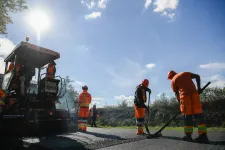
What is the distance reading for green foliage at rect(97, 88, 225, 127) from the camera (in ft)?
26.0

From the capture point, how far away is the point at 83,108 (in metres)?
7.83

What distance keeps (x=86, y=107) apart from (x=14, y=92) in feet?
9.52

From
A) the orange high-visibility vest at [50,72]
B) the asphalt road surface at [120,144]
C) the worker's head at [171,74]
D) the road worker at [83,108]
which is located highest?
the orange high-visibility vest at [50,72]

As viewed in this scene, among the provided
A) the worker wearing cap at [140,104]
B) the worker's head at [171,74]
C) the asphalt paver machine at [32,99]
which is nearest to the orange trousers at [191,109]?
the worker's head at [171,74]

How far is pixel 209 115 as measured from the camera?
26.5ft

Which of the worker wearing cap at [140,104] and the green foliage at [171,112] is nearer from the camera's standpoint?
the worker wearing cap at [140,104]

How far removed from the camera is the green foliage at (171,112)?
26.0 ft

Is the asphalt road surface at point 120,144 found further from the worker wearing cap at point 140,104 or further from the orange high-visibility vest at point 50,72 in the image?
the orange high-visibility vest at point 50,72

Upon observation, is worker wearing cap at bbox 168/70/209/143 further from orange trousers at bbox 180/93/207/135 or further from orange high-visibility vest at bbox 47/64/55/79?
orange high-visibility vest at bbox 47/64/55/79

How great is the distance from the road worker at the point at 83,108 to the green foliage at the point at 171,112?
401 centimetres

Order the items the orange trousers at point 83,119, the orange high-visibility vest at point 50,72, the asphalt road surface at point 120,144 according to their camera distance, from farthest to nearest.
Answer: the orange trousers at point 83,119 < the orange high-visibility vest at point 50,72 < the asphalt road surface at point 120,144

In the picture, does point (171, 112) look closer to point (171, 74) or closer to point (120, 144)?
point (171, 74)

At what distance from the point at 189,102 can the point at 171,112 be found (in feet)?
19.3

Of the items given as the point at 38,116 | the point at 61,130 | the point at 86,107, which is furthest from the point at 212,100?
the point at 38,116
